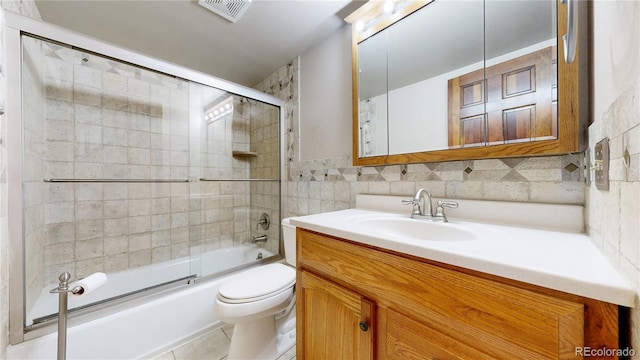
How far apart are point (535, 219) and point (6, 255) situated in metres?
2.10

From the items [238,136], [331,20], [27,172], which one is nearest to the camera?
[27,172]

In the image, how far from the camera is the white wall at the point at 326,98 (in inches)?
59.6

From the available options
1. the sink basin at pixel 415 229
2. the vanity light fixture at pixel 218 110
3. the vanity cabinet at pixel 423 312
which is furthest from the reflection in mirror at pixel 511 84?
the vanity light fixture at pixel 218 110

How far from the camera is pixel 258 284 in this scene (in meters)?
1.19

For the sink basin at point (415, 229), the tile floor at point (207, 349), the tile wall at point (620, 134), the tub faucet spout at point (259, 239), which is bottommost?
the tile floor at point (207, 349)

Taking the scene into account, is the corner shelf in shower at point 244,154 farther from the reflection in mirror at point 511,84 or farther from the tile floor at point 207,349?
the reflection in mirror at point 511,84

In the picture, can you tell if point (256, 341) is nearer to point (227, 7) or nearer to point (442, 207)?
point (442, 207)

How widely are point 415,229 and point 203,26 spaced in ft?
5.87

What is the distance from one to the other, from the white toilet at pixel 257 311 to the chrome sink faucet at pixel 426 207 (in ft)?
2.53

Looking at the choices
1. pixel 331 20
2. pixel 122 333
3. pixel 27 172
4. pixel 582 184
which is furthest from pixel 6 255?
pixel 582 184

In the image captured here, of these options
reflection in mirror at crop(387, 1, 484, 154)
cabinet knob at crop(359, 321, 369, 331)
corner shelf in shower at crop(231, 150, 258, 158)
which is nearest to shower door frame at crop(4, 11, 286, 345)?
corner shelf in shower at crop(231, 150, 258, 158)

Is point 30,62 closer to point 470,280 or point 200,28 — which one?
point 200,28

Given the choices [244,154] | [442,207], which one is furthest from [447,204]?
[244,154]

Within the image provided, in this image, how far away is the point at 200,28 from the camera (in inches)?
58.8
